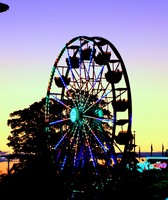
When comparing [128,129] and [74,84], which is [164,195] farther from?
[74,84]

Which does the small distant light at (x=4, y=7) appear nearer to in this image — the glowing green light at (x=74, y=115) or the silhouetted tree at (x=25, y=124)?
the glowing green light at (x=74, y=115)

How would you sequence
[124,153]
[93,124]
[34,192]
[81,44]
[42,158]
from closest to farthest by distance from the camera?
[34,192] < [42,158] < [124,153] < [93,124] < [81,44]

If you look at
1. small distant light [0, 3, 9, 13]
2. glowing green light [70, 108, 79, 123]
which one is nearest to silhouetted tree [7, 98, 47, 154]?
glowing green light [70, 108, 79, 123]

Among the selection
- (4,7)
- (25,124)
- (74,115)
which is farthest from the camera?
(25,124)

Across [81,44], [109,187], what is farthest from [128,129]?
[109,187]

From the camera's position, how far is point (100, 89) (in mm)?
26969

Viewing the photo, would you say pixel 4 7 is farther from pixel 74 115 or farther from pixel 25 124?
pixel 25 124

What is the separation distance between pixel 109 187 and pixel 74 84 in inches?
568

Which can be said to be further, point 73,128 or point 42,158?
point 73,128

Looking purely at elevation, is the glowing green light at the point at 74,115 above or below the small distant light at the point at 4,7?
below

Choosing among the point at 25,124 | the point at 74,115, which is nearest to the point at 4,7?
the point at 74,115

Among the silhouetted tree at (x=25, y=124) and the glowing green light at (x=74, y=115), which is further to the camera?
the silhouetted tree at (x=25, y=124)

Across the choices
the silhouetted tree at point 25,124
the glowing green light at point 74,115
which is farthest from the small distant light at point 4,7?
the silhouetted tree at point 25,124

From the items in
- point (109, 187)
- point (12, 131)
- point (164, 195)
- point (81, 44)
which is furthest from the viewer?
point (12, 131)
